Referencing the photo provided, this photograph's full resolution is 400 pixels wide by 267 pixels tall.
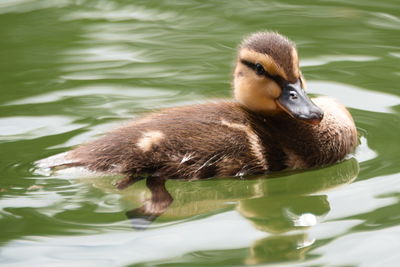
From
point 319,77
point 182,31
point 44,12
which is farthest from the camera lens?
point 44,12

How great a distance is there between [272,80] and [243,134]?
289 millimetres

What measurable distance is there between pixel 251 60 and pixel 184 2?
276 cm

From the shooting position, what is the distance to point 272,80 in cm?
408

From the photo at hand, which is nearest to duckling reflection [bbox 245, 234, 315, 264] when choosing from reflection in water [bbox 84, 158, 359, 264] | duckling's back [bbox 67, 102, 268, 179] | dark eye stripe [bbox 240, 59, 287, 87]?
reflection in water [bbox 84, 158, 359, 264]

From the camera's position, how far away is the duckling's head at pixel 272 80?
4.00m

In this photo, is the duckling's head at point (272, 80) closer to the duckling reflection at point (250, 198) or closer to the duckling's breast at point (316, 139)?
the duckling's breast at point (316, 139)

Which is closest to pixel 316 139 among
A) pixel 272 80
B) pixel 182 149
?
pixel 272 80

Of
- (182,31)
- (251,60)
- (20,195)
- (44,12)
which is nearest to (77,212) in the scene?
(20,195)

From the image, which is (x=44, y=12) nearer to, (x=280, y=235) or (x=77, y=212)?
(x=77, y=212)

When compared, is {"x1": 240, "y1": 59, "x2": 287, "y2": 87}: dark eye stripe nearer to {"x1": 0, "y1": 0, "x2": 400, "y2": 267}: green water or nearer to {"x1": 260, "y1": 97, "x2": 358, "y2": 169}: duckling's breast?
{"x1": 260, "y1": 97, "x2": 358, "y2": 169}: duckling's breast

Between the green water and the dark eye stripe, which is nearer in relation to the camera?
the green water

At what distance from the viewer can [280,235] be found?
133 inches

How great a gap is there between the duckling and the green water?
68mm

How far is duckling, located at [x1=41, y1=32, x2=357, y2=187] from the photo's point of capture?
388 cm
